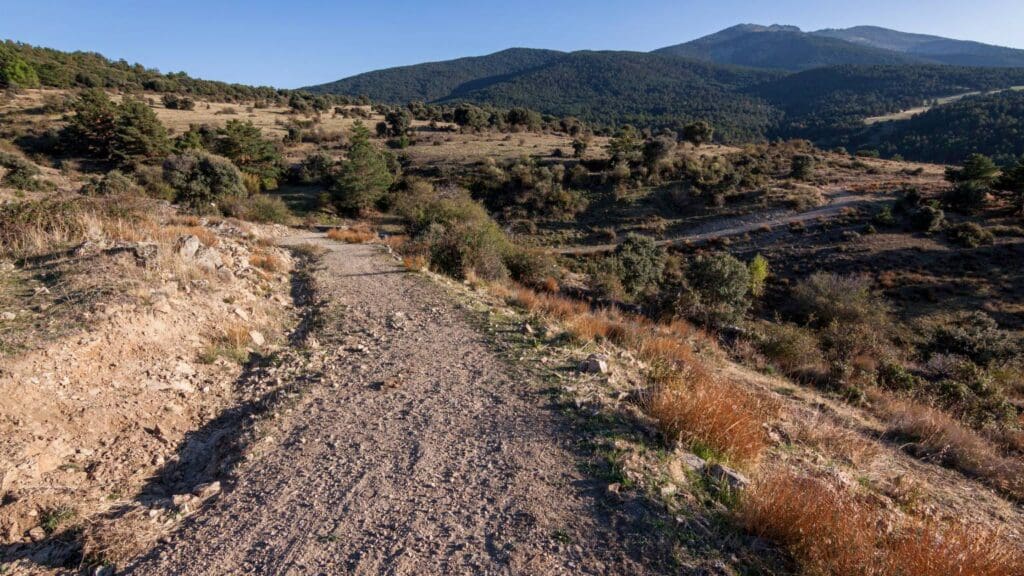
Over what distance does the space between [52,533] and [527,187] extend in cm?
3851

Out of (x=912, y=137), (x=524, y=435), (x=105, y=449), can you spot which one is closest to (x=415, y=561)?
(x=524, y=435)

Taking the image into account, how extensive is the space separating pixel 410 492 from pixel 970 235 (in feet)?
125

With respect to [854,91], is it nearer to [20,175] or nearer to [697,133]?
[697,133]

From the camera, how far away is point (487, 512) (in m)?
2.94

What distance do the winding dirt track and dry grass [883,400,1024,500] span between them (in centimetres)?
526

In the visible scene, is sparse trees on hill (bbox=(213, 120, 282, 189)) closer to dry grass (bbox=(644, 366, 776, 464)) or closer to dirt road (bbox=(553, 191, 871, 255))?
dirt road (bbox=(553, 191, 871, 255))

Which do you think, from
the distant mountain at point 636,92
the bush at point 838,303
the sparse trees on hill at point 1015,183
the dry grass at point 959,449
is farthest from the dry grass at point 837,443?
the distant mountain at point 636,92

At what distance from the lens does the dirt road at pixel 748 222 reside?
3166cm

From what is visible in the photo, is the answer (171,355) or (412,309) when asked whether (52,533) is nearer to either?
(171,355)

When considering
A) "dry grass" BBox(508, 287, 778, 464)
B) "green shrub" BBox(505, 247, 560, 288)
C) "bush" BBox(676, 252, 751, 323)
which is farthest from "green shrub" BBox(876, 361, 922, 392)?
"green shrub" BBox(505, 247, 560, 288)

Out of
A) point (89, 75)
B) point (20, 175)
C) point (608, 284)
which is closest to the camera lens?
point (608, 284)

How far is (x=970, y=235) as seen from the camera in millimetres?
26375

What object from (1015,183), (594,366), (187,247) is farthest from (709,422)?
(1015,183)

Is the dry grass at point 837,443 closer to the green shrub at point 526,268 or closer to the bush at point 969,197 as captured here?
the green shrub at point 526,268
